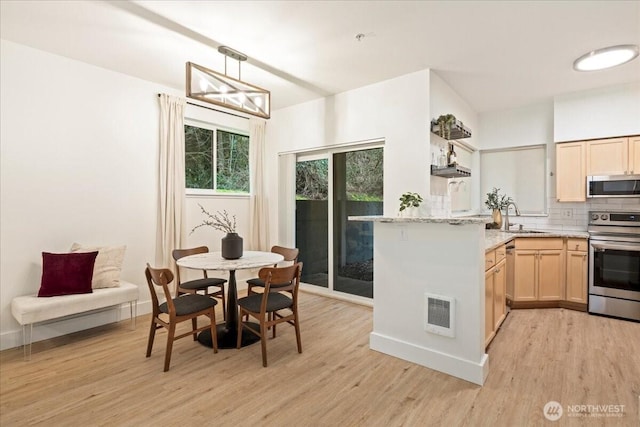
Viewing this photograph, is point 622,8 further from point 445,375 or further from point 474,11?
point 445,375

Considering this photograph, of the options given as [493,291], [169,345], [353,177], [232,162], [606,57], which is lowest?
[169,345]

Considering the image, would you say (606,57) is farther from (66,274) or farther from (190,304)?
(66,274)

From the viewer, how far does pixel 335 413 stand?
2.16m

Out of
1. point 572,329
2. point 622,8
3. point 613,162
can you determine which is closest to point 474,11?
point 622,8

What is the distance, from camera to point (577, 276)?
418 cm

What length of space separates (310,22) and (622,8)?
2466 mm

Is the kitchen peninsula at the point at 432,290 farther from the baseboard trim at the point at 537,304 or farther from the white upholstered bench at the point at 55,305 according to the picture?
the white upholstered bench at the point at 55,305

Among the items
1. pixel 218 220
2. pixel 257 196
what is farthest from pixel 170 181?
pixel 257 196

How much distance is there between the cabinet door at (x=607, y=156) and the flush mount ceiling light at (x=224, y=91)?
428cm

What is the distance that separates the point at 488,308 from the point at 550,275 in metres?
2.03

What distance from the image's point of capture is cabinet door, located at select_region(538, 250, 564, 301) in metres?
4.29

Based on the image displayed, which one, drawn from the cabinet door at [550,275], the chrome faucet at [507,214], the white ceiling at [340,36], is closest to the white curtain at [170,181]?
the white ceiling at [340,36]

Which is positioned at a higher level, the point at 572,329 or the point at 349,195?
the point at 349,195

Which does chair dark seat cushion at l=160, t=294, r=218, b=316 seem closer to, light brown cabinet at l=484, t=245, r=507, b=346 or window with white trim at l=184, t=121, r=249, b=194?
window with white trim at l=184, t=121, r=249, b=194
